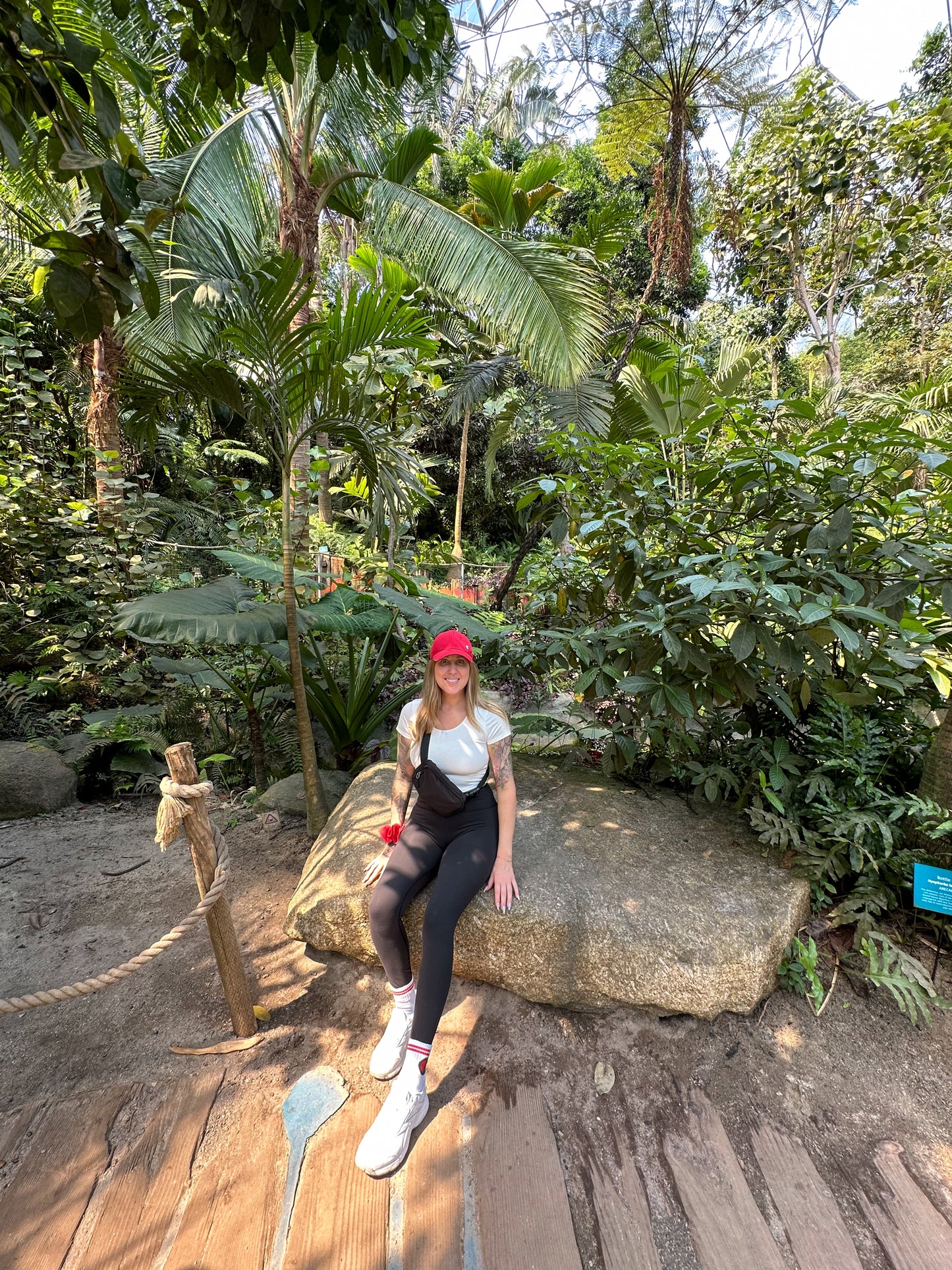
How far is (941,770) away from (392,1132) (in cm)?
202

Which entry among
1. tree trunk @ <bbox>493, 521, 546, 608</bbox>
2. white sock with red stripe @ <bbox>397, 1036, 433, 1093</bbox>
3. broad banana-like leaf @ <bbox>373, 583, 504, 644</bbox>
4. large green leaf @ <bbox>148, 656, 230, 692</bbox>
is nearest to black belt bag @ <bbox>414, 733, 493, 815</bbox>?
white sock with red stripe @ <bbox>397, 1036, 433, 1093</bbox>

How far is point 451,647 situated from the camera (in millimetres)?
1955

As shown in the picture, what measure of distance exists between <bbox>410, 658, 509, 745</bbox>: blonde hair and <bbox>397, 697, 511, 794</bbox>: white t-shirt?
0.06ft

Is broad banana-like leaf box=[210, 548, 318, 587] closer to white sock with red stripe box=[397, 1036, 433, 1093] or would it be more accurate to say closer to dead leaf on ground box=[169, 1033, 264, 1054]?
dead leaf on ground box=[169, 1033, 264, 1054]

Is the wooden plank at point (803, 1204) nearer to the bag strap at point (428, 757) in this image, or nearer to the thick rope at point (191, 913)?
the bag strap at point (428, 757)

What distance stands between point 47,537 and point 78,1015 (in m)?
3.68

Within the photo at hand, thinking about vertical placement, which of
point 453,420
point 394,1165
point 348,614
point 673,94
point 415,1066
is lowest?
point 394,1165

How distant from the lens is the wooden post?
1.62 meters

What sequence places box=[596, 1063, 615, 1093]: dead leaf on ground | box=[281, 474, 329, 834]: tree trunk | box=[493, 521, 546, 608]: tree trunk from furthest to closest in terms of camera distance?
box=[493, 521, 546, 608]: tree trunk, box=[281, 474, 329, 834]: tree trunk, box=[596, 1063, 615, 1093]: dead leaf on ground

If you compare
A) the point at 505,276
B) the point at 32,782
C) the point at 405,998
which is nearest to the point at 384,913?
the point at 405,998

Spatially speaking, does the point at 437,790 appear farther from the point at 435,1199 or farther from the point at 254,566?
the point at 254,566

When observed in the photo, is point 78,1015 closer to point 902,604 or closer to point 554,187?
point 902,604

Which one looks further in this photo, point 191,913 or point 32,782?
point 32,782

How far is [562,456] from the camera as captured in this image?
2.69 meters
